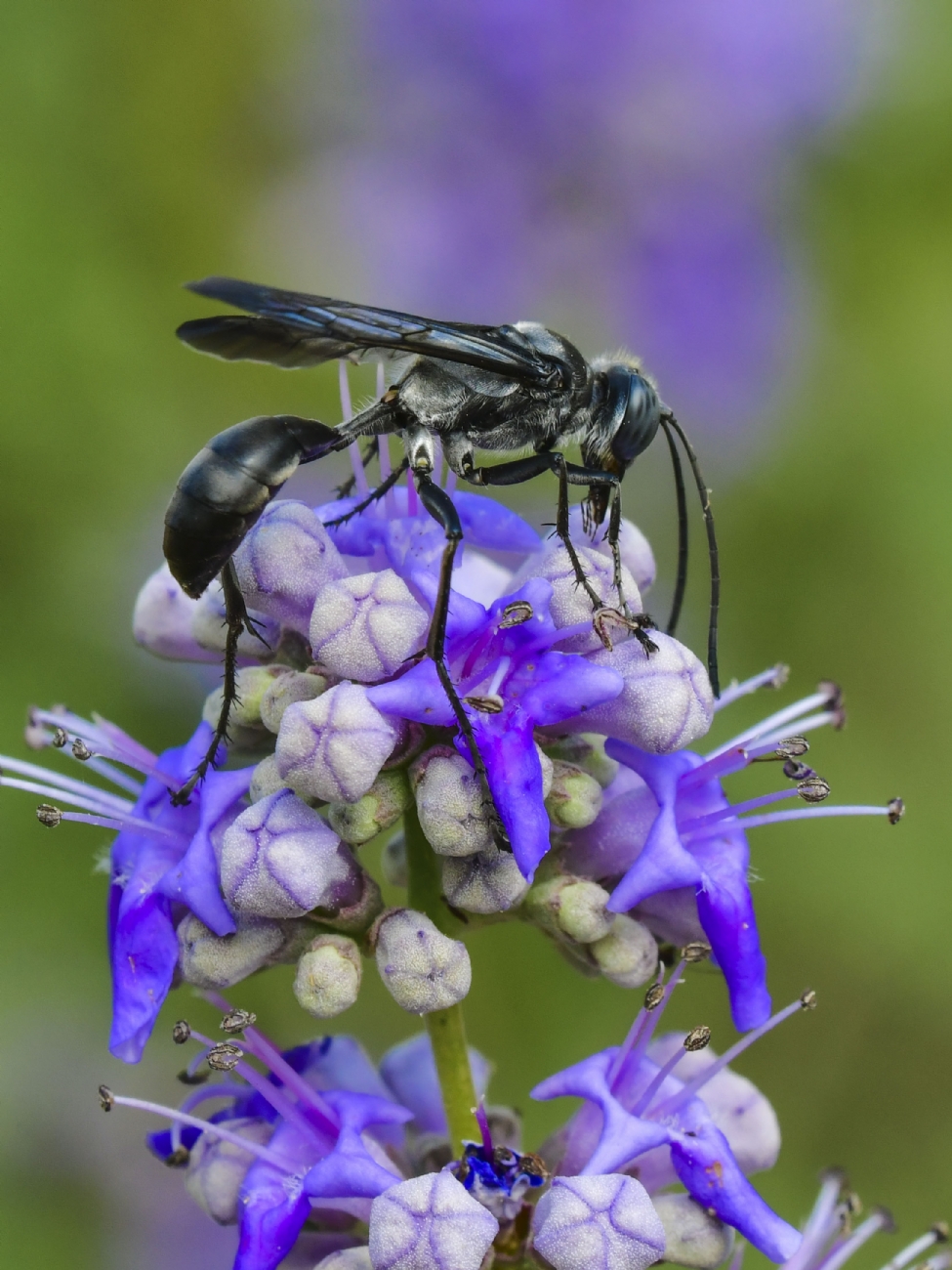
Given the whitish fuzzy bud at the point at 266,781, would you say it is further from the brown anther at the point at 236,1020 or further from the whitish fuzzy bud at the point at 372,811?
the brown anther at the point at 236,1020

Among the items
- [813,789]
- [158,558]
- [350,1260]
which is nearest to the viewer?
[350,1260]

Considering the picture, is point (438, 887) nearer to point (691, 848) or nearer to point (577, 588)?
point (691, 848)

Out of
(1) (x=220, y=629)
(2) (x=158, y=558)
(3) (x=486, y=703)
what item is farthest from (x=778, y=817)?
(2) (x=158, y=558)

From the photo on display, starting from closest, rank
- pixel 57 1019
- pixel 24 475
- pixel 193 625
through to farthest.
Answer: pixel 193 625 < pixel 57 1019 < pixel 24 475

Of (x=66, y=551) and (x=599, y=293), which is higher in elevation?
(x=599, y=293)

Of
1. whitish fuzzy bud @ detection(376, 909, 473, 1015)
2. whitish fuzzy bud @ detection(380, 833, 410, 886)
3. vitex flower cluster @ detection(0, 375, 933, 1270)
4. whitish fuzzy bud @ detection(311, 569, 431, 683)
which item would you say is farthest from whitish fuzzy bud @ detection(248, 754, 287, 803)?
whitish fuzzy bud @ detection(380, 833, 410, 886)

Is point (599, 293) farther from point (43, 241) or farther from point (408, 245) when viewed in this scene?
point (43, 241)

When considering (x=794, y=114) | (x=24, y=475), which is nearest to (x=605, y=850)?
(x=24, y=475)
